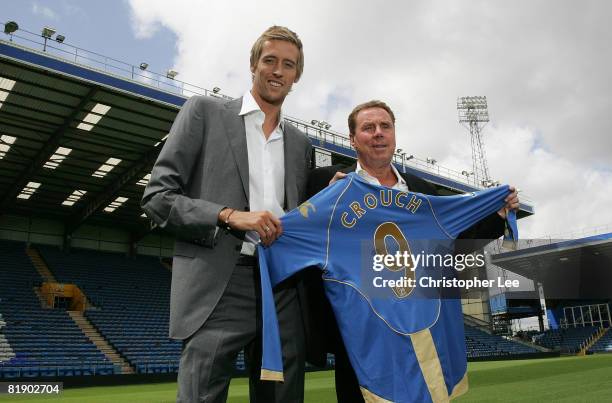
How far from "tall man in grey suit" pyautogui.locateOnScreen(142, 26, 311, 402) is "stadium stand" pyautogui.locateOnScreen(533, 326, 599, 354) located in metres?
39.6

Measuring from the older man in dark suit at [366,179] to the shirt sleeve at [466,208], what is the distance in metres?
0.06

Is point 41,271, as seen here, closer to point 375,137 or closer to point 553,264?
point 553,264

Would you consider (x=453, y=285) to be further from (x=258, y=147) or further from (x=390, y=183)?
(x=258, y=147)

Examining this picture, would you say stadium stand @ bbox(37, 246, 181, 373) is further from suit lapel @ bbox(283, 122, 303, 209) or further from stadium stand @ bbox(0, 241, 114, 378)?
suit lapel @ bbox(283, 122, 303, 209)

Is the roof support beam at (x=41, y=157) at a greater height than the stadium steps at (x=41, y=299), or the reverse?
the roof support beam at (x=41, y=157)

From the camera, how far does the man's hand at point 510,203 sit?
3.24 meters

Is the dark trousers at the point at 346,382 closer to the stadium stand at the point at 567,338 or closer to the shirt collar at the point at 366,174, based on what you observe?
the shirt collar at the point at 366,174

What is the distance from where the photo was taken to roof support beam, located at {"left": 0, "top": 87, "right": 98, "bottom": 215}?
53.7 ft

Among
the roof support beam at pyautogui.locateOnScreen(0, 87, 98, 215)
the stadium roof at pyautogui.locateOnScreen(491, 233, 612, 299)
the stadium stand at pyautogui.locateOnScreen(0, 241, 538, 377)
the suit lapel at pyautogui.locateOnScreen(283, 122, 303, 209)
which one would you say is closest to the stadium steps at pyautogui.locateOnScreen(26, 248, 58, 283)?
the stadium stand at pyautogui.locateOnScreen(0, 241, 538, 377)

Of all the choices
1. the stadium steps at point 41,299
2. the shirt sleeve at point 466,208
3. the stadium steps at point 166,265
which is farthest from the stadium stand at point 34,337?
the shirt sleeve at point 466,208

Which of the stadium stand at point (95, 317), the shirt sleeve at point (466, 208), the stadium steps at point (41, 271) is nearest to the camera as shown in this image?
the shirt sleeve at point (466, 208)

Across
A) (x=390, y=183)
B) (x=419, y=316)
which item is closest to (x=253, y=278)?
(x=419, y=316)

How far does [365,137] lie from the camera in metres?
3.11

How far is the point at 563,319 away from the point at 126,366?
35.7 m
